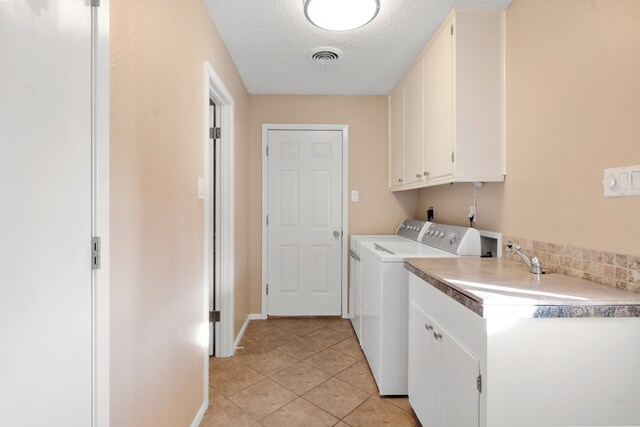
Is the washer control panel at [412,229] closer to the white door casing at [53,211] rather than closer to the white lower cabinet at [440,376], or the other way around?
the white lower cabinet at [440,376]

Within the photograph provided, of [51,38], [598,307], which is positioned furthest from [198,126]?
[598,307]

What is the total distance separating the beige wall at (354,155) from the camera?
3502 mm

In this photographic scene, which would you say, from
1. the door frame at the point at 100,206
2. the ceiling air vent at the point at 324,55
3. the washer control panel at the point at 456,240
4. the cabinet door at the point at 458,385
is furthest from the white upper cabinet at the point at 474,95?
the door frame at the point at 100,206

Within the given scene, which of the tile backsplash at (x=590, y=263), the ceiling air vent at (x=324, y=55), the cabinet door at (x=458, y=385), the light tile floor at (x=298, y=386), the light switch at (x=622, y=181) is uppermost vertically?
the ceiling air vent at (x=324, y=55)

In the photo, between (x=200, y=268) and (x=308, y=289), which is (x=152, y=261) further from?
(x=308, y=289)

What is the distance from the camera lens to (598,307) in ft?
3.49

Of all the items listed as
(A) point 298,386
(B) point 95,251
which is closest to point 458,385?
(A) point 298,386

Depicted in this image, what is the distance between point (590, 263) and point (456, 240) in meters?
0.87

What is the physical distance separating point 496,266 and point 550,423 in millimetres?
763

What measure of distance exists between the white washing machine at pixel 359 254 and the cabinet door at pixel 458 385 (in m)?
1.37

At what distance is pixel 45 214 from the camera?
0.78 metres

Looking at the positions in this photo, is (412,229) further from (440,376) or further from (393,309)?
(440,376)

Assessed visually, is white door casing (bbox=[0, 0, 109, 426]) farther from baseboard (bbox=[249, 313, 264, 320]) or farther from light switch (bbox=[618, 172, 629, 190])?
baseboard (bbox=[249, 313, 264, 320])

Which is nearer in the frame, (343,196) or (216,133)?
(216,133)
